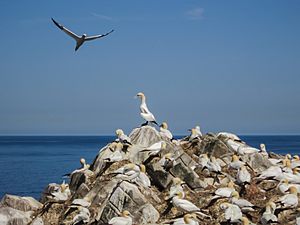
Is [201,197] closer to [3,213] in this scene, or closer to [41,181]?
[3,213]

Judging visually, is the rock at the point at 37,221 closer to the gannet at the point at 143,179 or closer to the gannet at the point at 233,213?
the gannet at the point at 143,179

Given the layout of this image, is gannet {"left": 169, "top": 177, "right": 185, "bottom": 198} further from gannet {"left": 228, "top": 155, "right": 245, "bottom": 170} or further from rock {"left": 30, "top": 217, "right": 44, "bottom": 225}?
rock {"left": 30, "top": 217, "right": 44, "bottom": 225}

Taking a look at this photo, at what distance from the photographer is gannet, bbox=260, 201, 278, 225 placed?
619 inches

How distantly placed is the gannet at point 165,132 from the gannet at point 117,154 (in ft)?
5.97

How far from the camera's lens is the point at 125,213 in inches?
Result: 604

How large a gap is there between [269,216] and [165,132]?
6.33m

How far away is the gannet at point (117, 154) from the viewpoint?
18.9 metres

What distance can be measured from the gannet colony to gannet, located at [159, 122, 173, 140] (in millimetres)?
35

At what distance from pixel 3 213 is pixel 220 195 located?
6530 mm

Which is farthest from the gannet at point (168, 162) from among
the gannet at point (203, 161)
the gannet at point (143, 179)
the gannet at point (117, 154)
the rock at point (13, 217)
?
the rock at point (13, 217)

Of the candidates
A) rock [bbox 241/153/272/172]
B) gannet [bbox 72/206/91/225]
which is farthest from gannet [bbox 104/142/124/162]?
rock [bbox 241/153/272/172]

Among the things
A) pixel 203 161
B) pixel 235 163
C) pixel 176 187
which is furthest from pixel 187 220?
pixel 235 163

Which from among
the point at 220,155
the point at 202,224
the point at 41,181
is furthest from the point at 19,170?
the point at 202,224

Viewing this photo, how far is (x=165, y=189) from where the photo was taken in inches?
713
